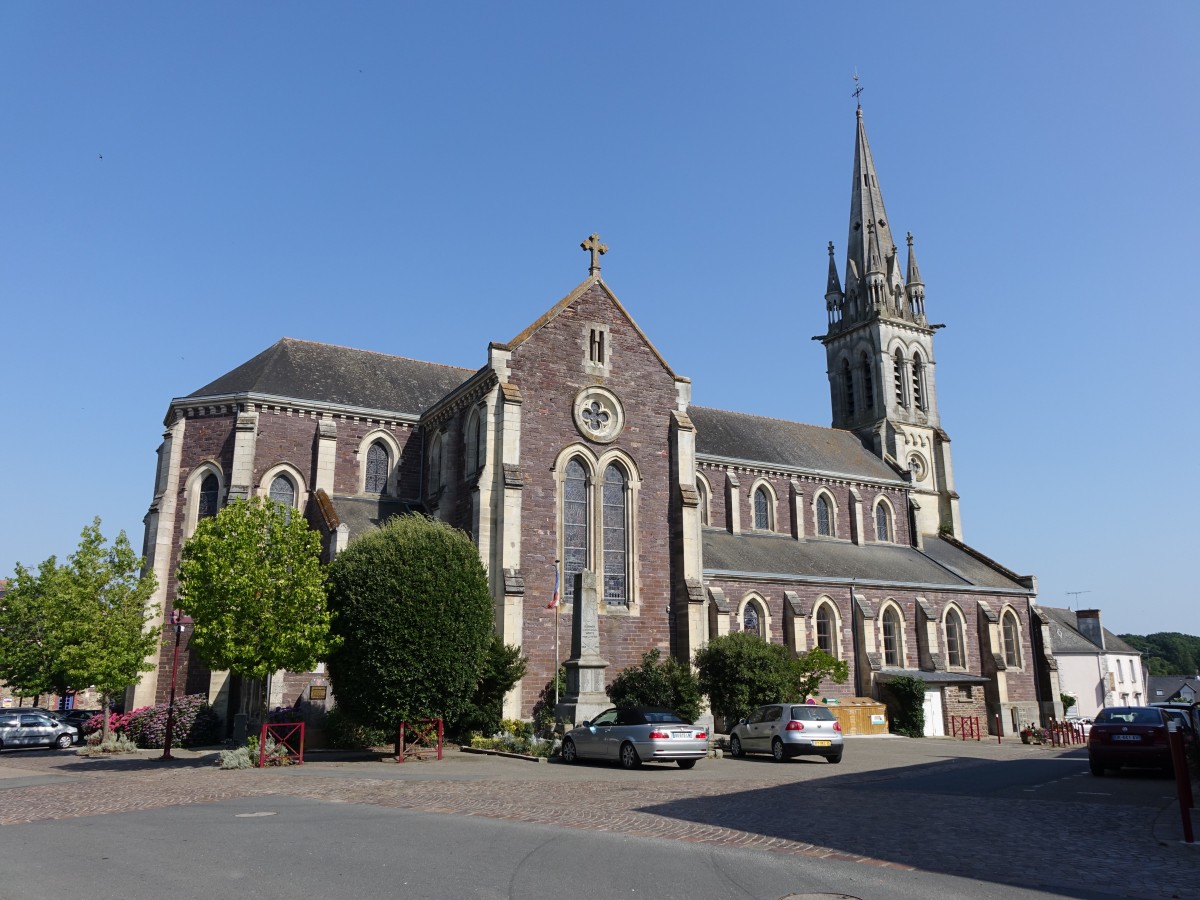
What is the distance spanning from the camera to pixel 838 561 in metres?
37.9

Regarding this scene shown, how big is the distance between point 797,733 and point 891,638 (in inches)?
717

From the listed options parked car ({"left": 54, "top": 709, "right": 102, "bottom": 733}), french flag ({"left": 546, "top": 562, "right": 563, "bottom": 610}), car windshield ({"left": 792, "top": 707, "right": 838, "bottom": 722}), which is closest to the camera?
car windshield ({"left": 792, "top": 707, "right": 838, "bottom": 722})

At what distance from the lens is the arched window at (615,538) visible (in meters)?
27.5

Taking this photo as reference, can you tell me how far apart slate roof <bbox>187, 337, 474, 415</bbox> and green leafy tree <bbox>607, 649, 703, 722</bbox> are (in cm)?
1351

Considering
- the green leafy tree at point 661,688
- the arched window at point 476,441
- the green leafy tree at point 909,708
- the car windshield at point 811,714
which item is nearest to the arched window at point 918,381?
the green leafy tree at point 909,708

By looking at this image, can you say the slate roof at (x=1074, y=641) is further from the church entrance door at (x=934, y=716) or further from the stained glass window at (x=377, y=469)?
the stained glass window at (x=377, y=469)

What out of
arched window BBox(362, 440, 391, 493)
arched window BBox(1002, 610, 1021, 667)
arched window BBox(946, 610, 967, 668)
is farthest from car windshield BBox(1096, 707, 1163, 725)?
arched window BBox(362, 440, 391, 493)

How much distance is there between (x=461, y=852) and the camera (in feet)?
29.0

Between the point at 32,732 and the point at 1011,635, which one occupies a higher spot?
the point at 1011,635

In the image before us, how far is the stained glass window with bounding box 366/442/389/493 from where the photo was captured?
103 ft

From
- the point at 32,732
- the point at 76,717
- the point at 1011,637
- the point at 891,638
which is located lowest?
the point at 32,732

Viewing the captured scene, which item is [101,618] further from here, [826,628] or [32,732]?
[826,628]

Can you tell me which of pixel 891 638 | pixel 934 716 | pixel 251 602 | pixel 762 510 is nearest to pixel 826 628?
pixel 891 638

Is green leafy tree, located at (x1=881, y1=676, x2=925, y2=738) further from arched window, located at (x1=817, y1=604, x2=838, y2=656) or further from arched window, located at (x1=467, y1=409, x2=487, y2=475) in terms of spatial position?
arched window, located at (x1=467, y1=409, x2=487, y2=475)
